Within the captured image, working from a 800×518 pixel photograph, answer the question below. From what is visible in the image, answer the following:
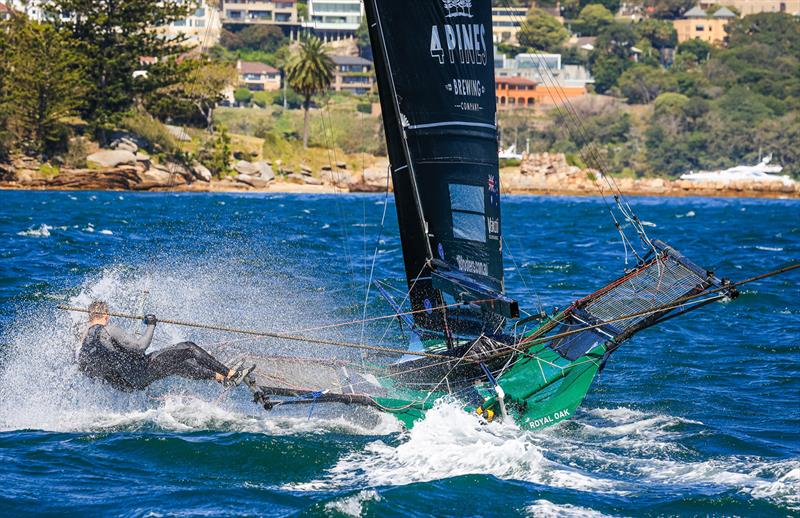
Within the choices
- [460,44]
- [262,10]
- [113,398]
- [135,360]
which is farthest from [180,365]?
[262,10]

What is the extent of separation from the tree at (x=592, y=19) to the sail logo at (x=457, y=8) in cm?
17316

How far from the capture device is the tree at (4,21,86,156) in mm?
64125

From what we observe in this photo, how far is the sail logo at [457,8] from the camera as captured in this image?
12.6 m

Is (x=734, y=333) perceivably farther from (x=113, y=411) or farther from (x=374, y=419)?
(x=113, y=411)

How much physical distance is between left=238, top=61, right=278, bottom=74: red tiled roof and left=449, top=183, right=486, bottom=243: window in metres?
128

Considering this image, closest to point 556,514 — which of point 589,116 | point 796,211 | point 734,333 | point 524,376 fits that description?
point 524,376

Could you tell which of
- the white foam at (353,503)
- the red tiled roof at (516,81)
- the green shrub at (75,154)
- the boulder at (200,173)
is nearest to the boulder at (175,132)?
the boulder at (200,173)

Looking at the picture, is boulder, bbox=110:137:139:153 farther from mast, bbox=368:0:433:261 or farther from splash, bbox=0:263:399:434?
mast, bbox=368:0:433:261

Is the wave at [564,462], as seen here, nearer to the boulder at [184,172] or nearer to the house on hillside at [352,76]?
the boulder at [184,172]

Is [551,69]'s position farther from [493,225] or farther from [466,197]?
[466,197]

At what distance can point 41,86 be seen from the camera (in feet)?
213

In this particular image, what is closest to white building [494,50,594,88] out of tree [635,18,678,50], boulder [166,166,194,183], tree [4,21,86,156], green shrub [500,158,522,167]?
tree [635,18,678,50]

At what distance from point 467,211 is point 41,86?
57.0 meters

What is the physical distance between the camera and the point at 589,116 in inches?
5103
